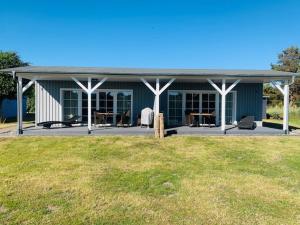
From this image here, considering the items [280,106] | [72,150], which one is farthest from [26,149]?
[280,106]

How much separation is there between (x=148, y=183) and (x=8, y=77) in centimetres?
1779

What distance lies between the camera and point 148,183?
524 cm

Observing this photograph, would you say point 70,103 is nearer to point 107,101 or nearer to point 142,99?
point 107,101

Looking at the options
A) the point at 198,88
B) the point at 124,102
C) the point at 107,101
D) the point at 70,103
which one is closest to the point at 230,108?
the point at 198,88

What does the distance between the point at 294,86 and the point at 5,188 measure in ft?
126

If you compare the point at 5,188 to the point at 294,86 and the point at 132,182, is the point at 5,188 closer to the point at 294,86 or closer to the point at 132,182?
the point at 132,182

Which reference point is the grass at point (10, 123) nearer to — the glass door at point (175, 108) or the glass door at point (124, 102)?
the glass door at point (124, 102)

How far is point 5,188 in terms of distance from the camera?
16.1 feet

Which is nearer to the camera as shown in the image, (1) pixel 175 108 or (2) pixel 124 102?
(2) pixel 124 102

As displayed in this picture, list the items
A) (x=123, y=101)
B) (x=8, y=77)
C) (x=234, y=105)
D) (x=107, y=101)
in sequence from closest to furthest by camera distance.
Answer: (x=107, y=101)
(x=123, y=101)
(x=234, y=105)
(x=8, y=77)

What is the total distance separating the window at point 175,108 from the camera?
14453 millimetres

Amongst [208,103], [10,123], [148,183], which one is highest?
[208,103]

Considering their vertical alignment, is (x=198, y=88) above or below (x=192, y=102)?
above

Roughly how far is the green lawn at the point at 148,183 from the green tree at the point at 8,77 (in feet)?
38.4
